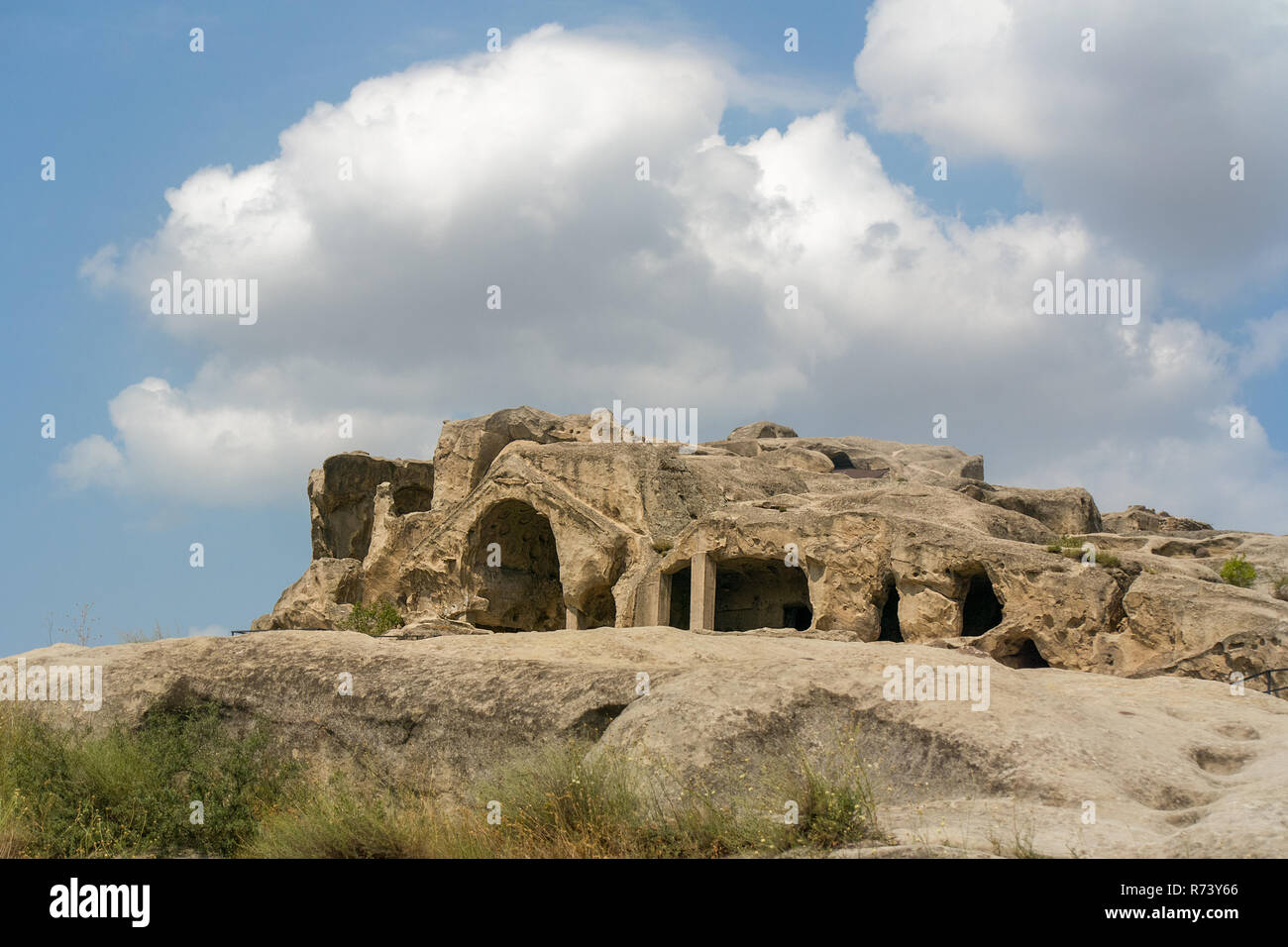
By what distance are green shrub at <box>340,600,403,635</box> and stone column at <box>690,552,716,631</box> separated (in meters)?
7.99

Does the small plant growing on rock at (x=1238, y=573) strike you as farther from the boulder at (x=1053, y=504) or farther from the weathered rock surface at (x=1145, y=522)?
the weathered rock surface at (x=1145, y=522)

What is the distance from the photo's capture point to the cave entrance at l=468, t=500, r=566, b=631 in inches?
1240

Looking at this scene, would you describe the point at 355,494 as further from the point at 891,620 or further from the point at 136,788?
the point at 136,788

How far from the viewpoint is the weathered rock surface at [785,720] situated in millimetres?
7930

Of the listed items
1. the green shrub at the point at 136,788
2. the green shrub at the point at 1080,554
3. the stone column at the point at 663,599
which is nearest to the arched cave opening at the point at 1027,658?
the green shrub at the point at 1080,554

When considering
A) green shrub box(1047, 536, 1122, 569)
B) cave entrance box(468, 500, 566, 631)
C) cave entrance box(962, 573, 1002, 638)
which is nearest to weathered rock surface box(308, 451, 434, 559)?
cave entrance box(468, 500, 566, 631)

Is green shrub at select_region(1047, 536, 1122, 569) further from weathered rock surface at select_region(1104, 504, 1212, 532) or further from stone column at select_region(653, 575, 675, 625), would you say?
weathered rock surface at select_region(1104, 504, 1212, 532)

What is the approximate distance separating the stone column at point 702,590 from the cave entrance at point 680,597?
228 cm

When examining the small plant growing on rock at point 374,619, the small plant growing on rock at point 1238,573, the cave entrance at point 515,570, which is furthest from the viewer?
the cave entrance at point 515,570

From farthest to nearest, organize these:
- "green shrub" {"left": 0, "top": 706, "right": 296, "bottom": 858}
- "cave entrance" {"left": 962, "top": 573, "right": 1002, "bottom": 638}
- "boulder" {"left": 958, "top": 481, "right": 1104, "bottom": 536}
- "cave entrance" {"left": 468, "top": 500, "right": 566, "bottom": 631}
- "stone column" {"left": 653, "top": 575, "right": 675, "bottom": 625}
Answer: "boulder" {"left": 958, "top": 481, "right": 1104, "bottom": 536}
"cave entrance" {"left": 468, "top": 500, "right": 566, "bottom": 631}
"stone column" {"left": 653, "top": 575, "right": 675, "bottom": 625}
"cave entrance" {"left": 962, "top": 573, "right": 1002, "bottom": 638}
"green shrub" {"left": 0, "top": 706, "right": 296, "bottom": 858}
